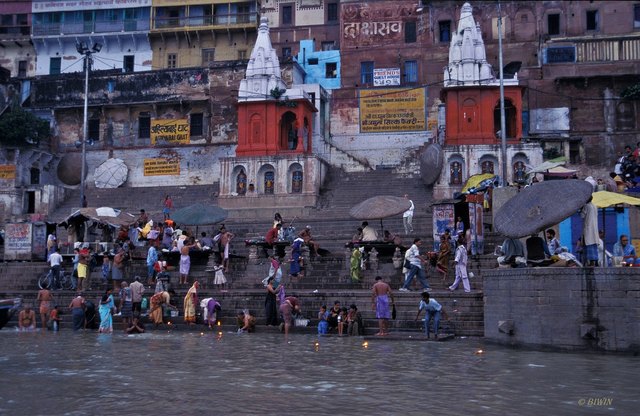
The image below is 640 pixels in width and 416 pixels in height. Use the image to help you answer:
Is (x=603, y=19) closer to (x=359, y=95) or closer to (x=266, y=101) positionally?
(x=359, y=95)

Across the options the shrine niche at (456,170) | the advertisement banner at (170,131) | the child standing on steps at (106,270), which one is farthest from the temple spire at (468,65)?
the child standing on steps at (106,270)

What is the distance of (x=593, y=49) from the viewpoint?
35375 mm

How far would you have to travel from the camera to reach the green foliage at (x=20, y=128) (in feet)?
113

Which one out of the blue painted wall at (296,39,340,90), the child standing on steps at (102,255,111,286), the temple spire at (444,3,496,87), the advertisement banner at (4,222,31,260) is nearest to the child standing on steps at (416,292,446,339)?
the child standing on steps at (102,255,111,286)

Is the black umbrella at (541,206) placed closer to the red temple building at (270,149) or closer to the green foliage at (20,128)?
the red temple building at (270,149)

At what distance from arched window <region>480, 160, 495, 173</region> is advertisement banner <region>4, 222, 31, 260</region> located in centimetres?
1640

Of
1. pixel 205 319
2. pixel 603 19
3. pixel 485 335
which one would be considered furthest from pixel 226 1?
pixel 485 335

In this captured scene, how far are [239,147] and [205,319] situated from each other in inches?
607

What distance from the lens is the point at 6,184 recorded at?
1334 inches

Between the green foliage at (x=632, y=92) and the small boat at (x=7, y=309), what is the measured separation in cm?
2717

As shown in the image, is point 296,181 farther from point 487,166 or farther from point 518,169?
point 518,169

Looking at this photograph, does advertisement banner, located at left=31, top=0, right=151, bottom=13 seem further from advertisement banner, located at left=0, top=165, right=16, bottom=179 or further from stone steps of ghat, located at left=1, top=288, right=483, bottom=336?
stone steps of ghat, located at left=1, top=288, right=483, bottom=336

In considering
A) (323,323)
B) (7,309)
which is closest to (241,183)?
(7,309)

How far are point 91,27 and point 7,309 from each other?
3007 cm
